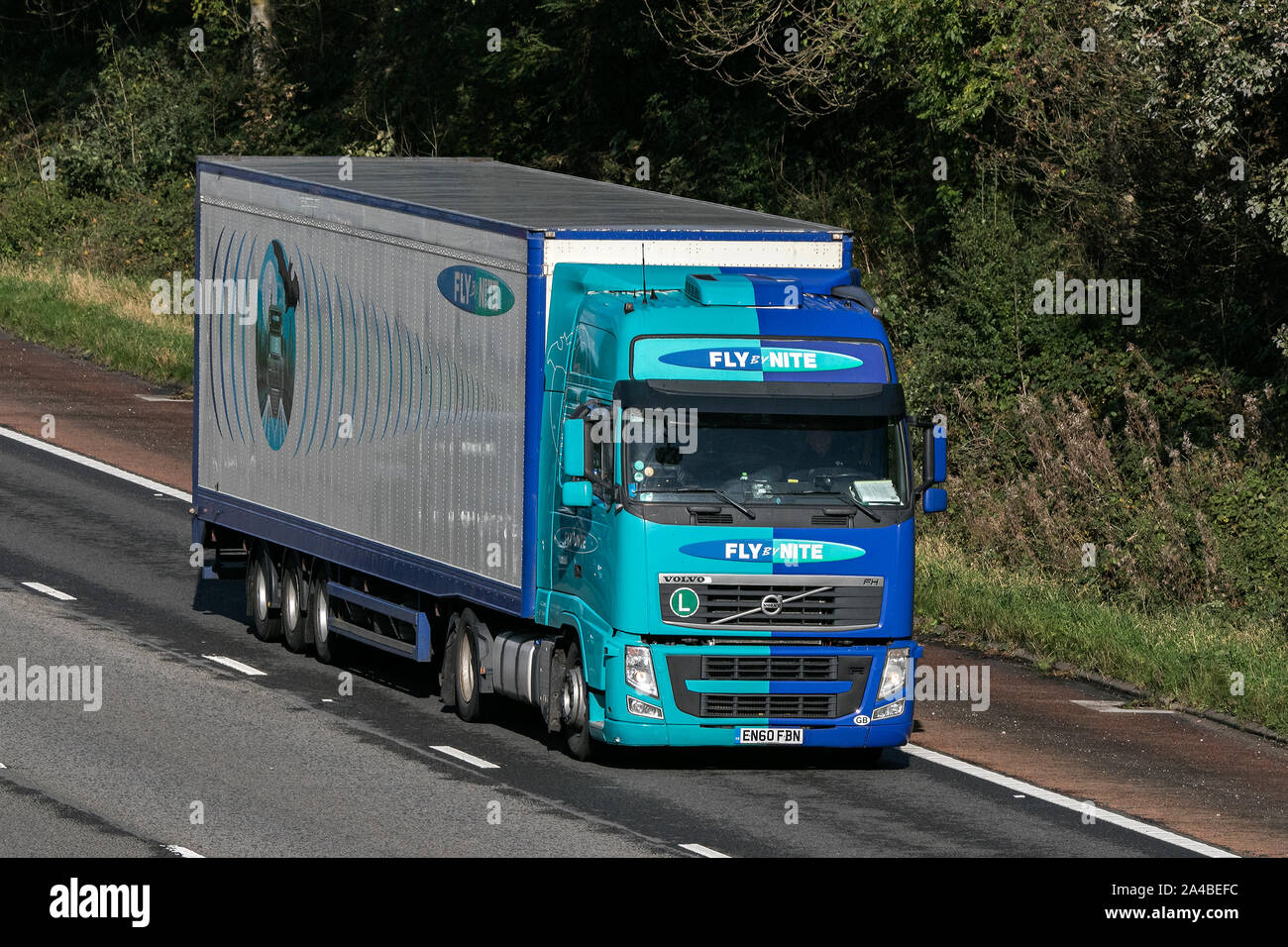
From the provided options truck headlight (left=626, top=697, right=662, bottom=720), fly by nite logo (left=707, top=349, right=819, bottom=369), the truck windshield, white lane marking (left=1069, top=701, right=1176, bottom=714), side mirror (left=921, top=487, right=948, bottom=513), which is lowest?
white lane marking (left=1069, top=701, right=1176, bottom=714)

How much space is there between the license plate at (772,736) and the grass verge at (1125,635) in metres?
4.38

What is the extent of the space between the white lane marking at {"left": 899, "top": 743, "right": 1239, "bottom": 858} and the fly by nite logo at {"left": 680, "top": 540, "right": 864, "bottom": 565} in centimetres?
212

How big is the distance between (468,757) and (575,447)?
2.41 meters

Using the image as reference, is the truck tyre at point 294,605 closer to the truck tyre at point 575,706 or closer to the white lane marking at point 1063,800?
→ the truck tyre at point 575,706

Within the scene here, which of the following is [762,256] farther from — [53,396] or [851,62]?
[53,396]

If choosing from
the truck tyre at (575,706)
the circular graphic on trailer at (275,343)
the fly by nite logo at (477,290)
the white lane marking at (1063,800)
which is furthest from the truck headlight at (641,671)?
the circular graphic on trailer at (275,343)

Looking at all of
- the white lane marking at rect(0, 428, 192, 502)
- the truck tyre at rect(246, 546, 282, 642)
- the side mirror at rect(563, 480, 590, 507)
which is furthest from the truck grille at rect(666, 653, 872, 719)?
the white lane marking at rect(0, 428, 192, 502)

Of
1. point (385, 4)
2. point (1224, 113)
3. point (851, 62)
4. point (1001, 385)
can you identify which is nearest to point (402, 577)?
point (1224, 113)

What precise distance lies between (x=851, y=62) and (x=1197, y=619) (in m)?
12.3

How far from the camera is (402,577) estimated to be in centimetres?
1819

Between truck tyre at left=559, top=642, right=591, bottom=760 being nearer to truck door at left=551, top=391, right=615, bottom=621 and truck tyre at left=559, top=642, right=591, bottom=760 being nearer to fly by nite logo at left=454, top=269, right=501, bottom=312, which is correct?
truck door at left=551, top=391, right=615, bottom=621

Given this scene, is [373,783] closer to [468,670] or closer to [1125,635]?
[468,670]

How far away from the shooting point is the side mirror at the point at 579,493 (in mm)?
15492

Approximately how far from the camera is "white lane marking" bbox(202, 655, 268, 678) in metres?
19.2
